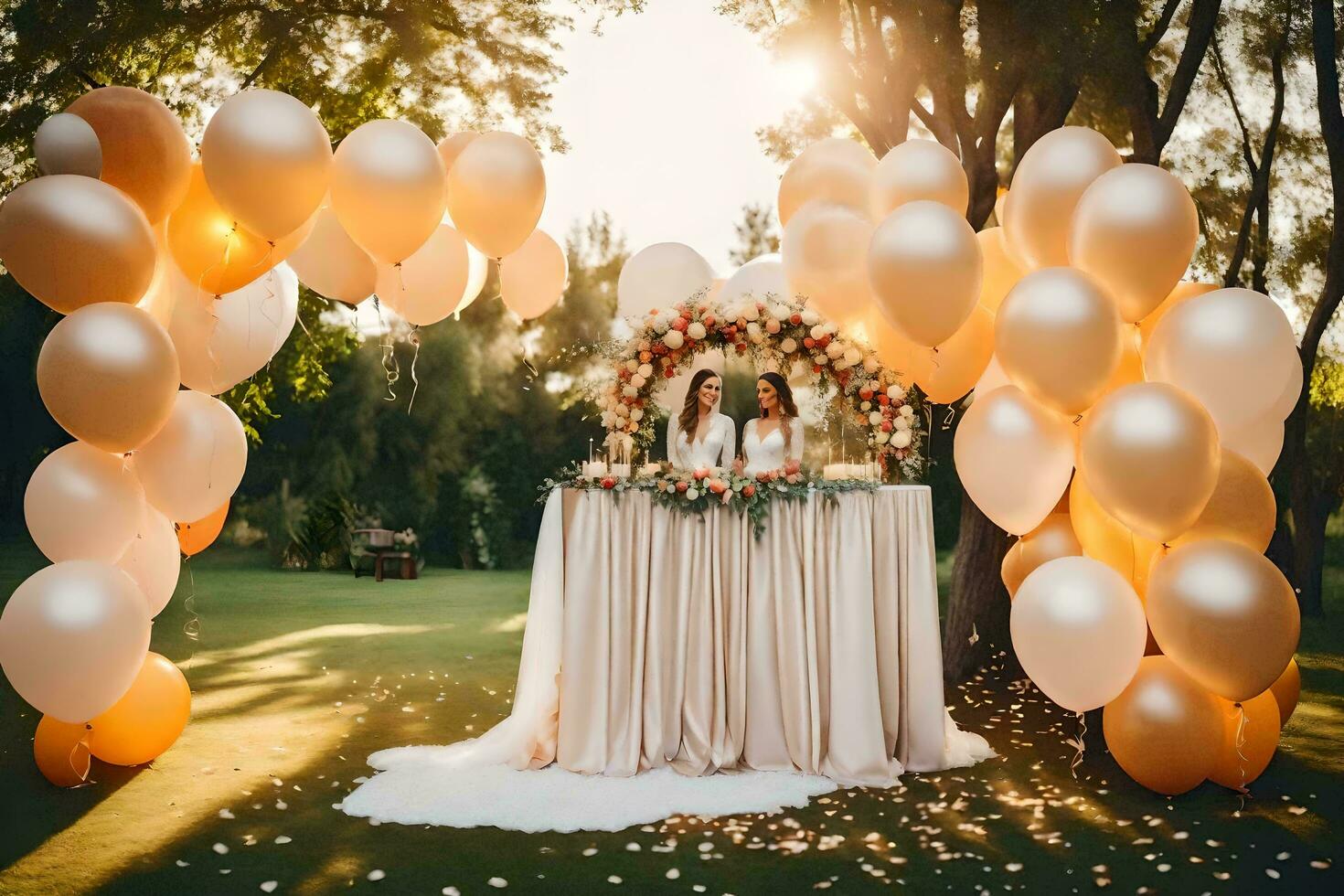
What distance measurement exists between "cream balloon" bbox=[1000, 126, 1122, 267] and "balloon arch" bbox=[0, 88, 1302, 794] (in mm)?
15

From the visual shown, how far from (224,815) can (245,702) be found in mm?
2316

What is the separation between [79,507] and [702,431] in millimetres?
2950

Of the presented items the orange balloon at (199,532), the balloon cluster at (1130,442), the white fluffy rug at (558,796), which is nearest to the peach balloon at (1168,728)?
the balloon cluster at (1130,442)

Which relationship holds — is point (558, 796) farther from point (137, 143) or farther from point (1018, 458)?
point (137, 143)

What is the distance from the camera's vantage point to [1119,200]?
14.0 feet

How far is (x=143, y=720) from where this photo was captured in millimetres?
4711

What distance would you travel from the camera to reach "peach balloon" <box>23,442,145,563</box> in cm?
427

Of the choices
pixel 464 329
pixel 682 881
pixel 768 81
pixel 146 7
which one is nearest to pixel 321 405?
pixel 464 329

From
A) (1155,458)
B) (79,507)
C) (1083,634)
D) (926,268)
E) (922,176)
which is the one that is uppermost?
(922,176)

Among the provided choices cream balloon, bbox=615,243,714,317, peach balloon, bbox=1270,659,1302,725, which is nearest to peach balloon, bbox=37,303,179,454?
cream balloon, bbox=615,243,714,317

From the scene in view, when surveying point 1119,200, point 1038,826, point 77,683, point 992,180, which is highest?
point 992,180

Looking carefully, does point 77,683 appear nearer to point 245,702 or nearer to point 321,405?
point 245,702

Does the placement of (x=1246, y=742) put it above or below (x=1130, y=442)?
below

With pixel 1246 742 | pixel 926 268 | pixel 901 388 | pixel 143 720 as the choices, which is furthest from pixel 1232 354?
pixel 143 720
